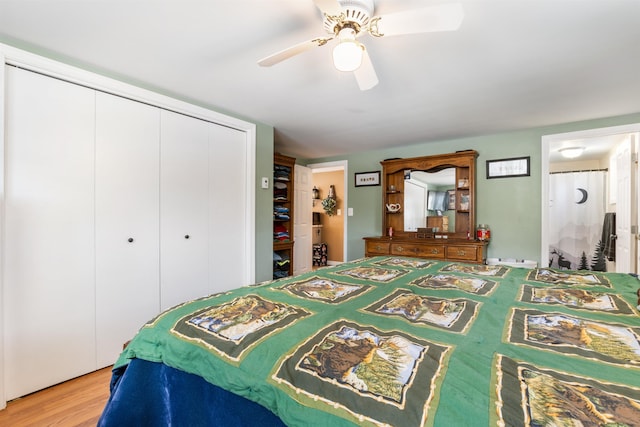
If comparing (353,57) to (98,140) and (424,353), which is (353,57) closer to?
(424,353)

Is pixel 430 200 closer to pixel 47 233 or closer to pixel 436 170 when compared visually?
pixel 436 170

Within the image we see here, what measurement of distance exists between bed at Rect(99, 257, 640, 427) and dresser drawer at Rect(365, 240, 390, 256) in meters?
2.68

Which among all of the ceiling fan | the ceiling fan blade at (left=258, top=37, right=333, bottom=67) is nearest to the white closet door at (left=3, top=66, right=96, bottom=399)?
the ceiling fan blade at (left=258, top=37, right=333, bottom=67)

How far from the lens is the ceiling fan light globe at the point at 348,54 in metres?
1.45

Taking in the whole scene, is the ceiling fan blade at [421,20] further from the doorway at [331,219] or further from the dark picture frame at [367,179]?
the doorway at [331,219]

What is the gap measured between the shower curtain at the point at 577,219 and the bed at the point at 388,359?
4.30 metres

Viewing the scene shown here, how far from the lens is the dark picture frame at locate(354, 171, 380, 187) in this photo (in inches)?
186

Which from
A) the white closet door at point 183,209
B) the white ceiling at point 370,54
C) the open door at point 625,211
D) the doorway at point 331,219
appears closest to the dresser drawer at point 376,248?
the white ceiling at point 370,54

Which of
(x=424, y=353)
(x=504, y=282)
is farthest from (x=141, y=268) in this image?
(x=504, y=282)

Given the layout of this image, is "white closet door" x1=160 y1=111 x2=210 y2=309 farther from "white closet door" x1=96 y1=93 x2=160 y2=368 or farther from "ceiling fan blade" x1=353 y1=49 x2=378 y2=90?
"ceiling fan blade" x1=353 y1=49 x2=378 y2=90

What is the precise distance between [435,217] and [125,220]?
12.0 ft

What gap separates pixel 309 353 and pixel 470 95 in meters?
2.62

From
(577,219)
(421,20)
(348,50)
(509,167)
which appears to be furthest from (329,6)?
(577,219)

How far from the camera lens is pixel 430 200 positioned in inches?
165
